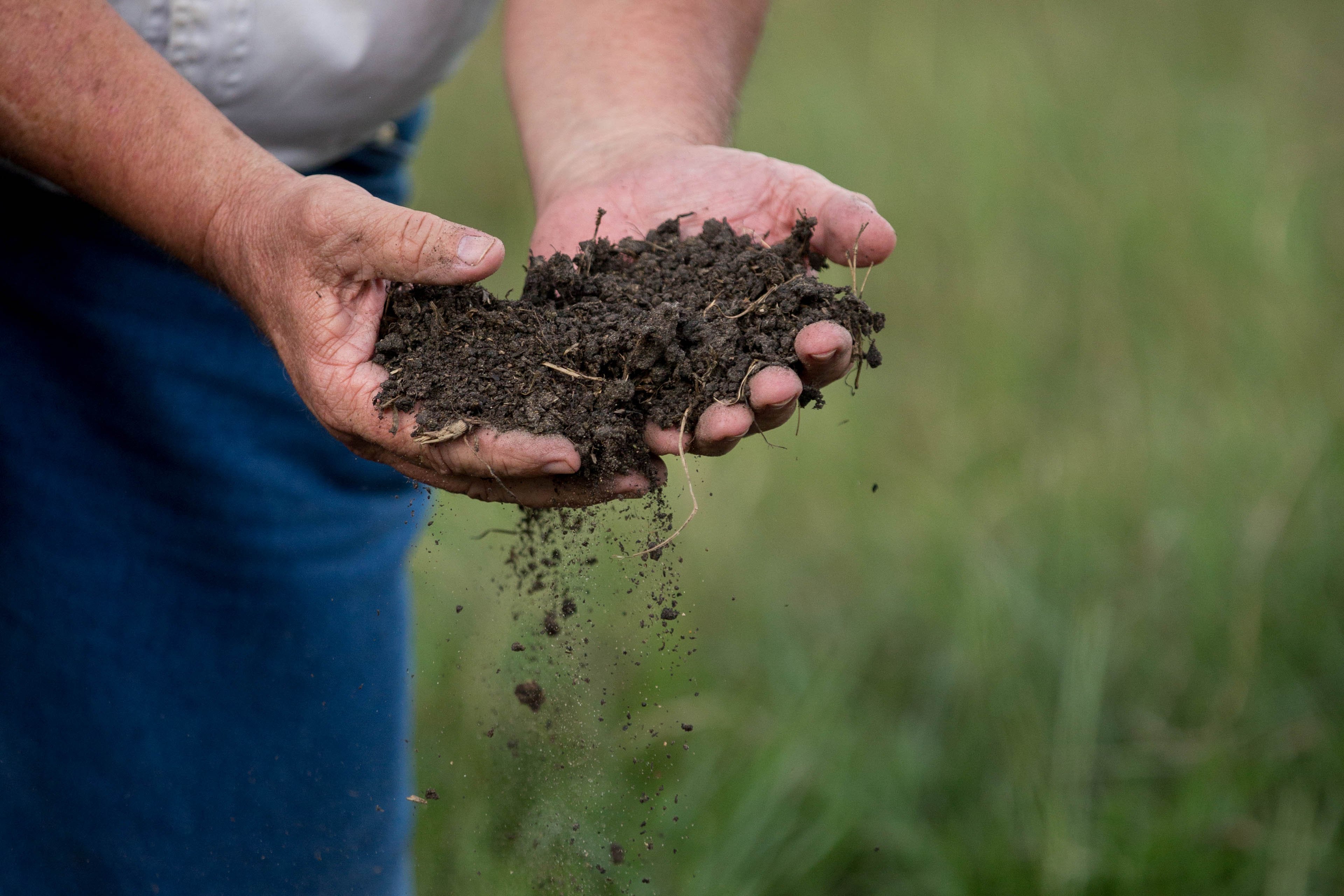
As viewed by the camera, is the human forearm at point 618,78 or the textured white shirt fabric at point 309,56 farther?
the human forearm at point 618,78

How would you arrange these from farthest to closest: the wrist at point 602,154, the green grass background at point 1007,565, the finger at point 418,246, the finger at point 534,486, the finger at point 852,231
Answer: the green grass background at point 1007,565
the wrist at point 602,154
the finger at point 852,231
the finger at point 534,486
the finger at point 418,246

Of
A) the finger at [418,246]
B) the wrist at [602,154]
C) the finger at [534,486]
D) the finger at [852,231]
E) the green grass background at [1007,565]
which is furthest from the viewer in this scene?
the green grass background at [1007,565]

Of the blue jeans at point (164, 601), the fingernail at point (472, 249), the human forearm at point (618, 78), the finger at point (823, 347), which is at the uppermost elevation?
the human forearm at point (618, 78)

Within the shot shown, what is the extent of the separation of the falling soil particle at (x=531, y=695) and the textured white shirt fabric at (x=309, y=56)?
0.90m

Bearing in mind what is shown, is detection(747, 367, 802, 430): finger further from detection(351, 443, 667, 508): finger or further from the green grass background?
the green grass background

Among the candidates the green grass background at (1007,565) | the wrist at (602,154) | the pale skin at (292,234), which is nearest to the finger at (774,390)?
the pale skin at (292,234)

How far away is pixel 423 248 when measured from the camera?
1053 mm

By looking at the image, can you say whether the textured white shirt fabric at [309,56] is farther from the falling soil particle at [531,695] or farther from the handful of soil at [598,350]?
the falling soil particle at [531,695]

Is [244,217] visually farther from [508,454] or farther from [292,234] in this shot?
[508,454]

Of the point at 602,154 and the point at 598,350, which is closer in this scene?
the point at 598,350

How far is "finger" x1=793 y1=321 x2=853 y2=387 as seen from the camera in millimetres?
1132

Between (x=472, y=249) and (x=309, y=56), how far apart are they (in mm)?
522

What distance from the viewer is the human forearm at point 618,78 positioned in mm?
1578

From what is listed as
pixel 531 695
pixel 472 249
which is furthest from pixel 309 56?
pixel 531 695
